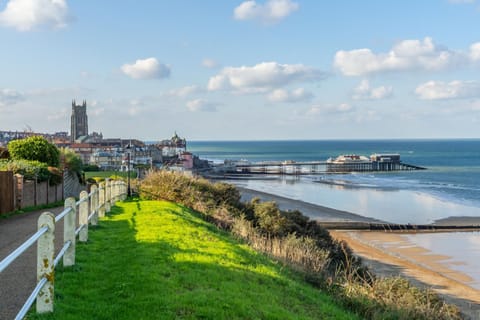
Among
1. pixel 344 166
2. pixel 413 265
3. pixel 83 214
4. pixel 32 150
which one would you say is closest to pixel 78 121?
pixel 344 166

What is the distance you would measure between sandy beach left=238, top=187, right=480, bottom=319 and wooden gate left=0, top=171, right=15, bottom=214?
45.7ft

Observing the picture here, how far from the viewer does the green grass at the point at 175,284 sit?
6188 millimetres

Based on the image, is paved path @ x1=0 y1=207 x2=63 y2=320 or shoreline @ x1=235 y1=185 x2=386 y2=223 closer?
paved path @ x1=0 y1=207 x2=63 y2=320

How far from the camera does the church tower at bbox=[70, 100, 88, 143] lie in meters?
172

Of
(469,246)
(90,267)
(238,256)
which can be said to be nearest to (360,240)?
(469,246)

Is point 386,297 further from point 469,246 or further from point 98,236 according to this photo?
point 469,246

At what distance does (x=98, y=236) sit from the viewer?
→ 11367mm

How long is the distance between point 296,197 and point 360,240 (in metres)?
26.6

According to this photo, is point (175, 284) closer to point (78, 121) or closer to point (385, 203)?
point (385, 203)

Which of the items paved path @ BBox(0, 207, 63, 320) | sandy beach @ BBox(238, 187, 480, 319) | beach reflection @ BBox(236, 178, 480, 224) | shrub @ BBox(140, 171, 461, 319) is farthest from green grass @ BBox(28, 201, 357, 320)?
beach reflection @ BBox(236, 178, 480, 224)

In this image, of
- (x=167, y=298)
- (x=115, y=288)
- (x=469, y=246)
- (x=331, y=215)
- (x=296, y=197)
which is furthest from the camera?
(x=296, y=197)

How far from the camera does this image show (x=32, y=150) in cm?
2584

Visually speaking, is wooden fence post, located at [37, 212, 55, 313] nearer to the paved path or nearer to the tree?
the paved path

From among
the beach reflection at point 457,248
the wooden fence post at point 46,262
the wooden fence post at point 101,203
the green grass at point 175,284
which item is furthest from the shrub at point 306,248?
the beach reflection at point 457,248
